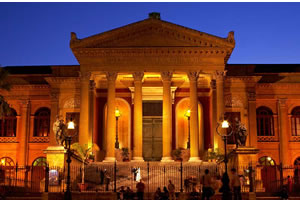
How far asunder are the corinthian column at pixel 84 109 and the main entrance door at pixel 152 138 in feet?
22.1

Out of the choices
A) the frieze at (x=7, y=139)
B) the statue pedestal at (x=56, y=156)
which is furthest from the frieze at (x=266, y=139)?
the frieze at (x=7, y=139)

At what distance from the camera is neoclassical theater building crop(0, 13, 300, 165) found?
1417 inches

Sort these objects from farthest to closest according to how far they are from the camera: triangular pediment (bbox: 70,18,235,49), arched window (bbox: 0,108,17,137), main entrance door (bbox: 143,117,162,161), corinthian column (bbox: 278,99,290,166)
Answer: arched window (bbox: 0,108,17,137) < corinthian column (bbox: 278,99,290,166) < main entrance door (bbox: 143,117,162,161) < triangular pediment (bbox: 70,18,235,49)

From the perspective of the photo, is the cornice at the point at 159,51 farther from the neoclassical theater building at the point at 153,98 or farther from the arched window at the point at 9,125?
the arched window at the point at 9,125

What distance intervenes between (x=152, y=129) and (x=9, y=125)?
13964 millimetres

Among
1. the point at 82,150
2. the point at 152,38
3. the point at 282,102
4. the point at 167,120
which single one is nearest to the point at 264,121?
the point at 282,102

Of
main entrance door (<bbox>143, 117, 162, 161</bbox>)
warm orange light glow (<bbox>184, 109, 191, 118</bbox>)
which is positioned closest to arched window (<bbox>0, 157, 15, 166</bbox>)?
main entrance door (<bbox>143, 117, 162, 161</bbox>)

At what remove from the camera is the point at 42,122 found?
144 ft

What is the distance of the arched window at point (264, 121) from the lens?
43.0 m

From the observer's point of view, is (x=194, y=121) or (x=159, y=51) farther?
(x=159, y=51)

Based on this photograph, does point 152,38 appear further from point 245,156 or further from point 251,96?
point 245,156

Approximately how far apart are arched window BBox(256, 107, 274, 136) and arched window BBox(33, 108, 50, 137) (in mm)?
19821

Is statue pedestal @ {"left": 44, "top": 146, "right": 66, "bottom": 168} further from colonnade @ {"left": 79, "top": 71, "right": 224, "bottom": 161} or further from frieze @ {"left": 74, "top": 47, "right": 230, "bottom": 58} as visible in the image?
frieze @ {"left": 74, "top": 47, "right": 230, "bottom": 58}

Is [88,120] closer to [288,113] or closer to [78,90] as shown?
[78,90]
